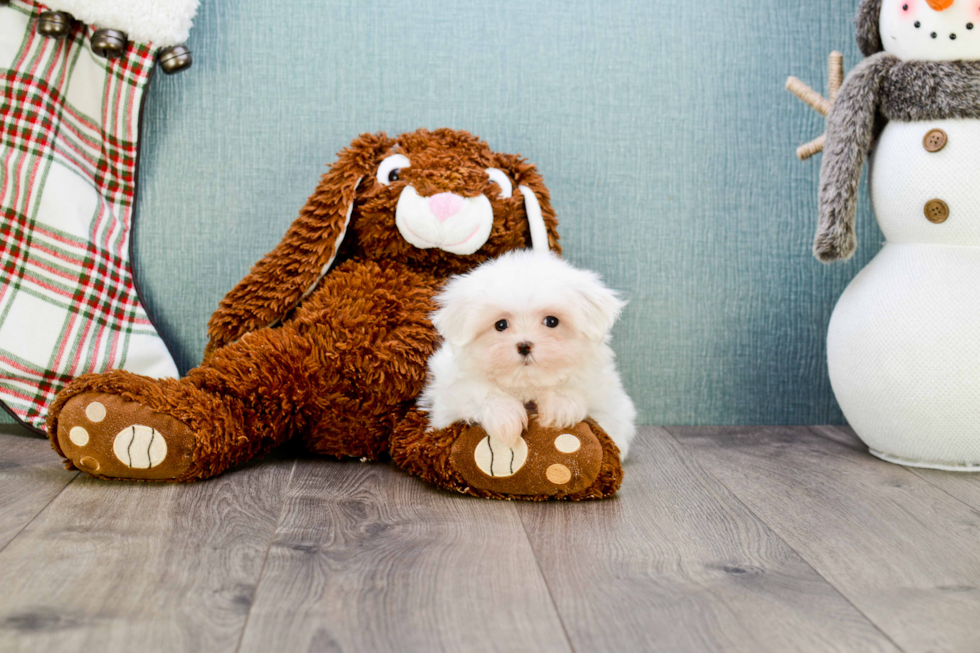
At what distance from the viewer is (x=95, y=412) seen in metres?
1.01

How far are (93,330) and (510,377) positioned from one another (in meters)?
0.71

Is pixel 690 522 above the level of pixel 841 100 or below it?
below

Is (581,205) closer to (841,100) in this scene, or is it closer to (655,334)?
(655,334)

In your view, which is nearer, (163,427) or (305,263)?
(163,427)

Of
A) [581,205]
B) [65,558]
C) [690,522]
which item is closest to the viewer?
[65,558]

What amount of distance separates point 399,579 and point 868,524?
563 mm

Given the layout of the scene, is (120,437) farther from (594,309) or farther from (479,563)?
(594,309)

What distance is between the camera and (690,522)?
0.96 m

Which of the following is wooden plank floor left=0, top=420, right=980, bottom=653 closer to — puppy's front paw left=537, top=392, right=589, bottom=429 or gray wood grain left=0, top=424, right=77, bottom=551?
gray wood grain left=0, top=424, right=77, bottom=551

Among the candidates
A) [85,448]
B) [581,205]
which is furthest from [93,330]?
[581,205]

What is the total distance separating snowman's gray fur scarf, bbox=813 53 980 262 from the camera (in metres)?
1.16

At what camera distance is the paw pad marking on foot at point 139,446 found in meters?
1.01

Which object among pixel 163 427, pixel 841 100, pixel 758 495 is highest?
pixel 841 100

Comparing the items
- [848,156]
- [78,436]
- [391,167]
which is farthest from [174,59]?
[848,156]
